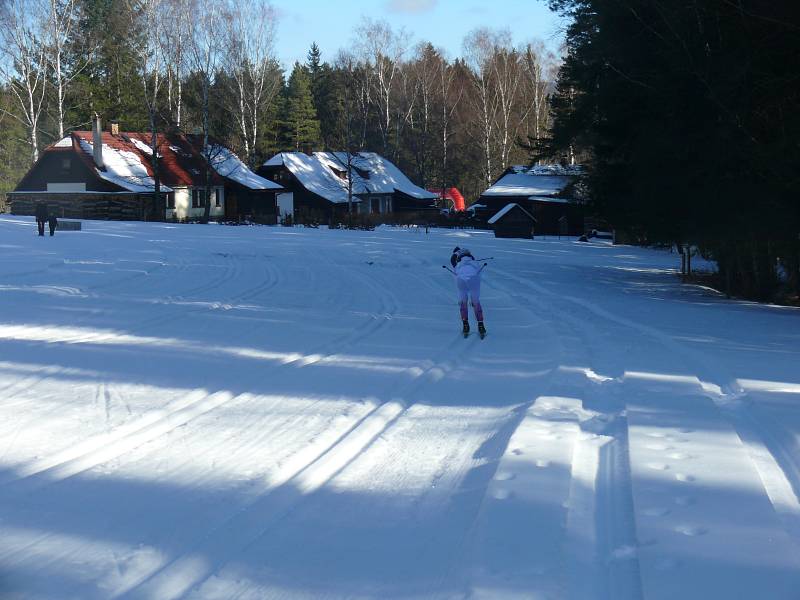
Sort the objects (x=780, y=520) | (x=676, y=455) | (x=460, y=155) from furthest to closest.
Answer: (x=460, y=155)
(x=676, y=455)
(x=780, y=520)

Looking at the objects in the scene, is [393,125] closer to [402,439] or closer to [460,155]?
[460,155]

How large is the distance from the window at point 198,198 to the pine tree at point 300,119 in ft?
58.6

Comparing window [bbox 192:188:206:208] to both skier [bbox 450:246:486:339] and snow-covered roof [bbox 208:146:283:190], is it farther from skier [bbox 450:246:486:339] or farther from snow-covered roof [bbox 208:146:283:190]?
skier [bbox 450:246:486:339]

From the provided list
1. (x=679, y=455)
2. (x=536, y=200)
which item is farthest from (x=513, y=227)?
(x=679, y=455)

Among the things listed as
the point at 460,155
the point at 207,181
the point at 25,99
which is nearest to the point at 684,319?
the point at 207,181

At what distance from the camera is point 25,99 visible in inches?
2591

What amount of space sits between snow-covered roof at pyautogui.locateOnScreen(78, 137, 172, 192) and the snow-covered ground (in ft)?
148

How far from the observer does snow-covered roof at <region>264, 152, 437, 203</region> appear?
71500 mm

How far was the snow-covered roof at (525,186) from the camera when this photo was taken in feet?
206

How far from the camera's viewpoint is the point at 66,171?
59812 millimetres

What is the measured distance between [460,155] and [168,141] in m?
26.6

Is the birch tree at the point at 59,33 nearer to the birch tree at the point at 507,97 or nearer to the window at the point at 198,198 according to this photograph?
the window at the point at 198,198

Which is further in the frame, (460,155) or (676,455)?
(460,155)

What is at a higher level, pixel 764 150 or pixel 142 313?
pixel 764 150
